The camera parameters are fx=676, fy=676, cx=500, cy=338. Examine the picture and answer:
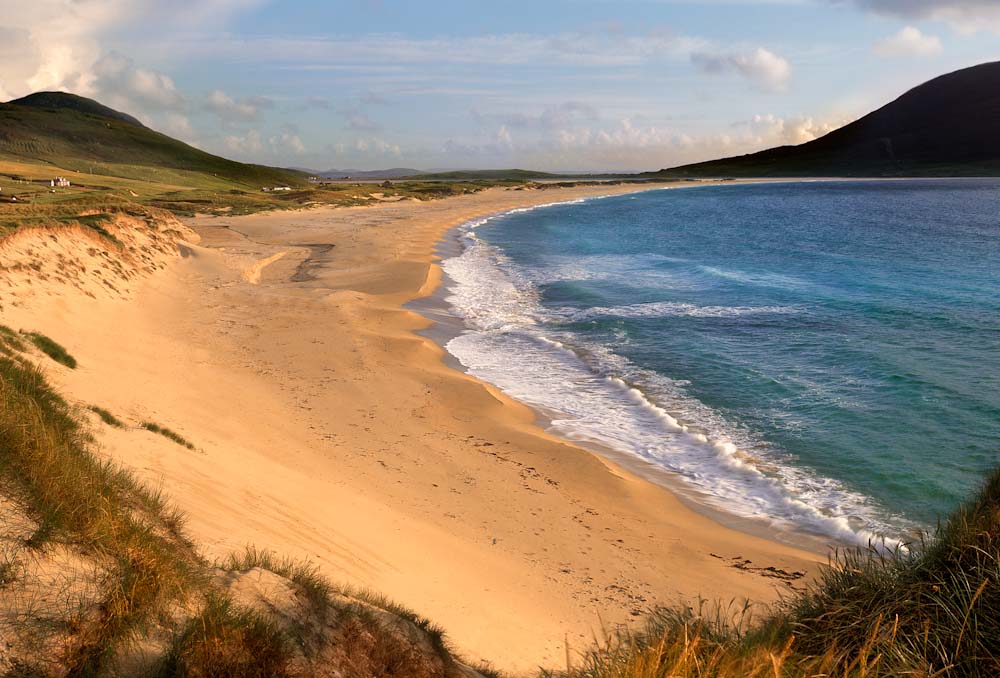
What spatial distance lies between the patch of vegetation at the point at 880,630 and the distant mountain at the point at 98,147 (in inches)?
3429

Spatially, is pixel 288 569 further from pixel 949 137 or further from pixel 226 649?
pixel 949 137

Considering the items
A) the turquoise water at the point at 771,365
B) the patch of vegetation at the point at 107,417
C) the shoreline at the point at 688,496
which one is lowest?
the shoreline at the point at 688,496

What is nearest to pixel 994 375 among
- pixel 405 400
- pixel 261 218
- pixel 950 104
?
pixel 405 400

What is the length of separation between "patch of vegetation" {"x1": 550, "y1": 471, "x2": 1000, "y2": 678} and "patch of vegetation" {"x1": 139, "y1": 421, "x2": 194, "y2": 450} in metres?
6.60

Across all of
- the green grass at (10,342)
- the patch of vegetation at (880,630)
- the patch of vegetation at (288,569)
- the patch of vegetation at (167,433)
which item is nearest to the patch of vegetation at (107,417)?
the patch of vegetation at (167,433)

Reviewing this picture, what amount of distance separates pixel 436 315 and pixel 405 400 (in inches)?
359

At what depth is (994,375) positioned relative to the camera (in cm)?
1582

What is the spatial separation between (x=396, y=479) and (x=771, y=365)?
11.1 m

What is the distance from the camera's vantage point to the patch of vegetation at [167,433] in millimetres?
8898

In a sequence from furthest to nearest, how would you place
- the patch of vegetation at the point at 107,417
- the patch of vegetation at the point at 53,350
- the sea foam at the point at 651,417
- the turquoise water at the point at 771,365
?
1. the patch of vegetation at the point at 53,350
2. the turquoise water at the point at 771,365
3. the sea foam at the point at 651,417
4. the patch of vegetation at the point at 107,417

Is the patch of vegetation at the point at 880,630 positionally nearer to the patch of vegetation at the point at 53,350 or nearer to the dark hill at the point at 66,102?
the patch of vegetation at the point at 53,350

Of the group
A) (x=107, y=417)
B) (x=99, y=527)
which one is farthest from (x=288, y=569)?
(x=107, y=417)

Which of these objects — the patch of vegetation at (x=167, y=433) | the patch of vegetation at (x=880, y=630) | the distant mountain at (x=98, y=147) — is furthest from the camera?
the distant mountain at (x=98, y=147)

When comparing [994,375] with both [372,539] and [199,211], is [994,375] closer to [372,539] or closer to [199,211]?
[372,539]
